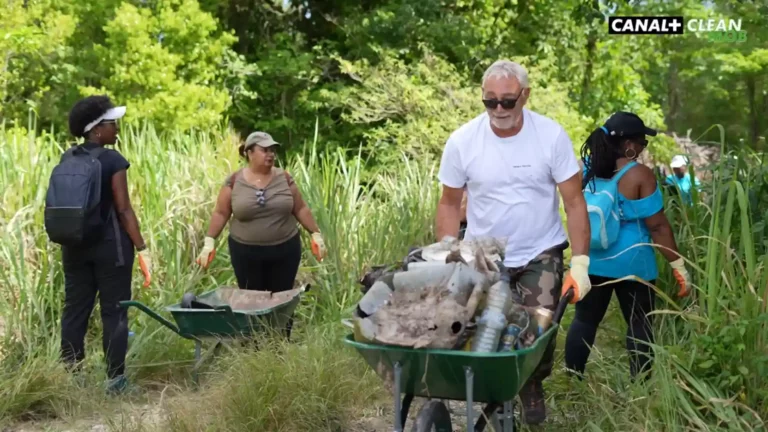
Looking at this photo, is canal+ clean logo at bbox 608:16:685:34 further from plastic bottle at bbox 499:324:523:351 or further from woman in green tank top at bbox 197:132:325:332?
plastic bottle at bbox 499:324:523:351

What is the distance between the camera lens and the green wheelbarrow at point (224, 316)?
17.6ft

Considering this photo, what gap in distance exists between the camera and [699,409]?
3.64m

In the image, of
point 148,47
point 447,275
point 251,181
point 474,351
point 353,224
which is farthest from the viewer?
point 148,47

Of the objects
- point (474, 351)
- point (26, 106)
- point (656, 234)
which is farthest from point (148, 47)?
point (474, 351)

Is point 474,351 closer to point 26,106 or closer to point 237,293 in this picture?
point 237,293

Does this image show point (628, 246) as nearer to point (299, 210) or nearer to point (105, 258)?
point (299, 210)

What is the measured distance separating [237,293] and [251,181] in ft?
3.04

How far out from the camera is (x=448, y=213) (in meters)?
4.48

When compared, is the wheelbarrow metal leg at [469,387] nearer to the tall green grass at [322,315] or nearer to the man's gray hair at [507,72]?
the tall green grass at [322,315]

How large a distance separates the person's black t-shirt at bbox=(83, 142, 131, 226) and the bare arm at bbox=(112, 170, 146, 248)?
27 mm

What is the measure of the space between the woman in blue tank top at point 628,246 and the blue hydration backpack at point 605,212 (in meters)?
0.03

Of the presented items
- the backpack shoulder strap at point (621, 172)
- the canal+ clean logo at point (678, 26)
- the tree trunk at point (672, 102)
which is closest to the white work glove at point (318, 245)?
the backpack shoulder strap at point (621, 172)

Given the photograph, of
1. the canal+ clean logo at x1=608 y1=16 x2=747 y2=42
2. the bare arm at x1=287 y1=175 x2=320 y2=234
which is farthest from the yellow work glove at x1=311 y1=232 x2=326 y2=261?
the canal+ clean logo at x1=608 y1=16 x2=747 y2=42

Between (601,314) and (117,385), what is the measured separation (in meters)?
2.87
